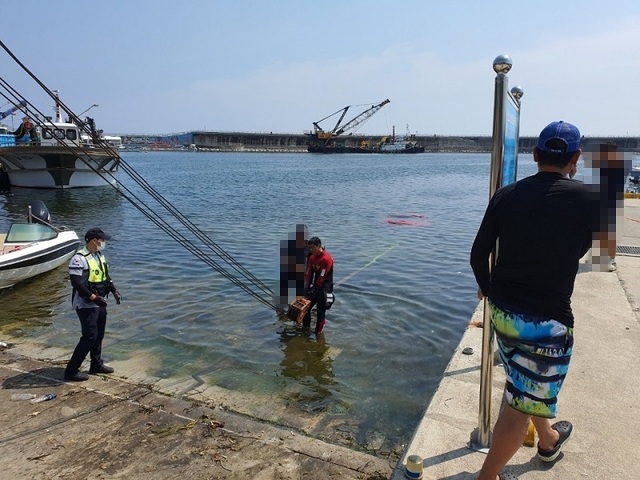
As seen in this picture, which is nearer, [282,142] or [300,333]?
[300,333]

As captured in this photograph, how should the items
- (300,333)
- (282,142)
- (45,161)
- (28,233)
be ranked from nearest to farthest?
(300,333)
(28,233)
(45,161)
(282,142)

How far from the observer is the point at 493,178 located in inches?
125

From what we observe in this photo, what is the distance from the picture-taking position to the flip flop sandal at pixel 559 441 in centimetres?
325

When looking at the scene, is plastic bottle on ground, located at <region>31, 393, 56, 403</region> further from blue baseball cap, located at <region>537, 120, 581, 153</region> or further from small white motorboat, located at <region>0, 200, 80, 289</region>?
small white motorboat, located at <region>0, 200, 80, 289</region>

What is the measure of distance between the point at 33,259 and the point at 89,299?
6.14 metres

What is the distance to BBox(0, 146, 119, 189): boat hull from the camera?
32188mm

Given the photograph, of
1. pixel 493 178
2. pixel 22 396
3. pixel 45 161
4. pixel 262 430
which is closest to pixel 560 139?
pixel 493 178

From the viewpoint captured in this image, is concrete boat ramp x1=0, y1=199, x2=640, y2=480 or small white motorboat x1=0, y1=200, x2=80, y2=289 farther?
small white motorboat x1=0, y1=200, x2=80, y2=289

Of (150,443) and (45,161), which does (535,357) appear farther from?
(45,161)

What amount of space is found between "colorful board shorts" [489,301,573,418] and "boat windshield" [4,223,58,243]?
1143 centimetres

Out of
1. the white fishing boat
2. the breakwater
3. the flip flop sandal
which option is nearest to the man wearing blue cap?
the flip flop sandal

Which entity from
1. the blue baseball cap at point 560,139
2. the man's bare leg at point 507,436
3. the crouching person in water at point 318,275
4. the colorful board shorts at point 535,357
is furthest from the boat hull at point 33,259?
the blue baseball cap at point 560,139

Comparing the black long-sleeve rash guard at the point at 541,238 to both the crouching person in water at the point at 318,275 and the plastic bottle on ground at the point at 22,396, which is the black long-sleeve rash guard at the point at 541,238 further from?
the plastic bottle on ground at the point at 22,396

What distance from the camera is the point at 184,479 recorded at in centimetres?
371
